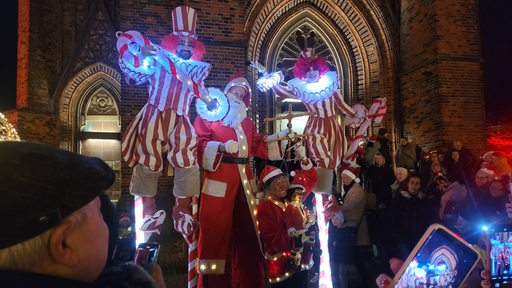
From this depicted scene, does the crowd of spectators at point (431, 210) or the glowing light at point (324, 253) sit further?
the crowd of spectators at point (431, 210)

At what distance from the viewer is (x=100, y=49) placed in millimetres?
12352

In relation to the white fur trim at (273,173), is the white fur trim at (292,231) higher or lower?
lower

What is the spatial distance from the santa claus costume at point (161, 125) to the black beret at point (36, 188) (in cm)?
369

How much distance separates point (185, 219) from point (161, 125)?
1153mm

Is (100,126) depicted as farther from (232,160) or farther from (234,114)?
(232,160)

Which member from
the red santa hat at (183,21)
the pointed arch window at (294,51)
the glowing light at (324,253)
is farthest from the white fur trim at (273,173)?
the pointed arch window at (294,51)

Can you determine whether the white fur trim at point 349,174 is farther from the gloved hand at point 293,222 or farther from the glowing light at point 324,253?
the gloved hand at point 293,222

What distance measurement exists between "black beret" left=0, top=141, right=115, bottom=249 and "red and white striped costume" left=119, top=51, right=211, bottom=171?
3.69 m

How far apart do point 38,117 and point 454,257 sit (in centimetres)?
1247

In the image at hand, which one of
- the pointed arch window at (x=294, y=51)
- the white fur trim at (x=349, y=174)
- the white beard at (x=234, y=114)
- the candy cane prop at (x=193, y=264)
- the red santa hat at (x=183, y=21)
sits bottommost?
the candy cane prop at (x=193, y=264)

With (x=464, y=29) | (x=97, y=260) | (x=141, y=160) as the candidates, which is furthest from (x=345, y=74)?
(x=97, y=260)

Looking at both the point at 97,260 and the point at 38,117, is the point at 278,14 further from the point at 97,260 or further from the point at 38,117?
the point at 97,260

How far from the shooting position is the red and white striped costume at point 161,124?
4.72 metres

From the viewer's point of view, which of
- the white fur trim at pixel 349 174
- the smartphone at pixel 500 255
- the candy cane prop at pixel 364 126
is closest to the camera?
the smartphone at pixel 500 255
